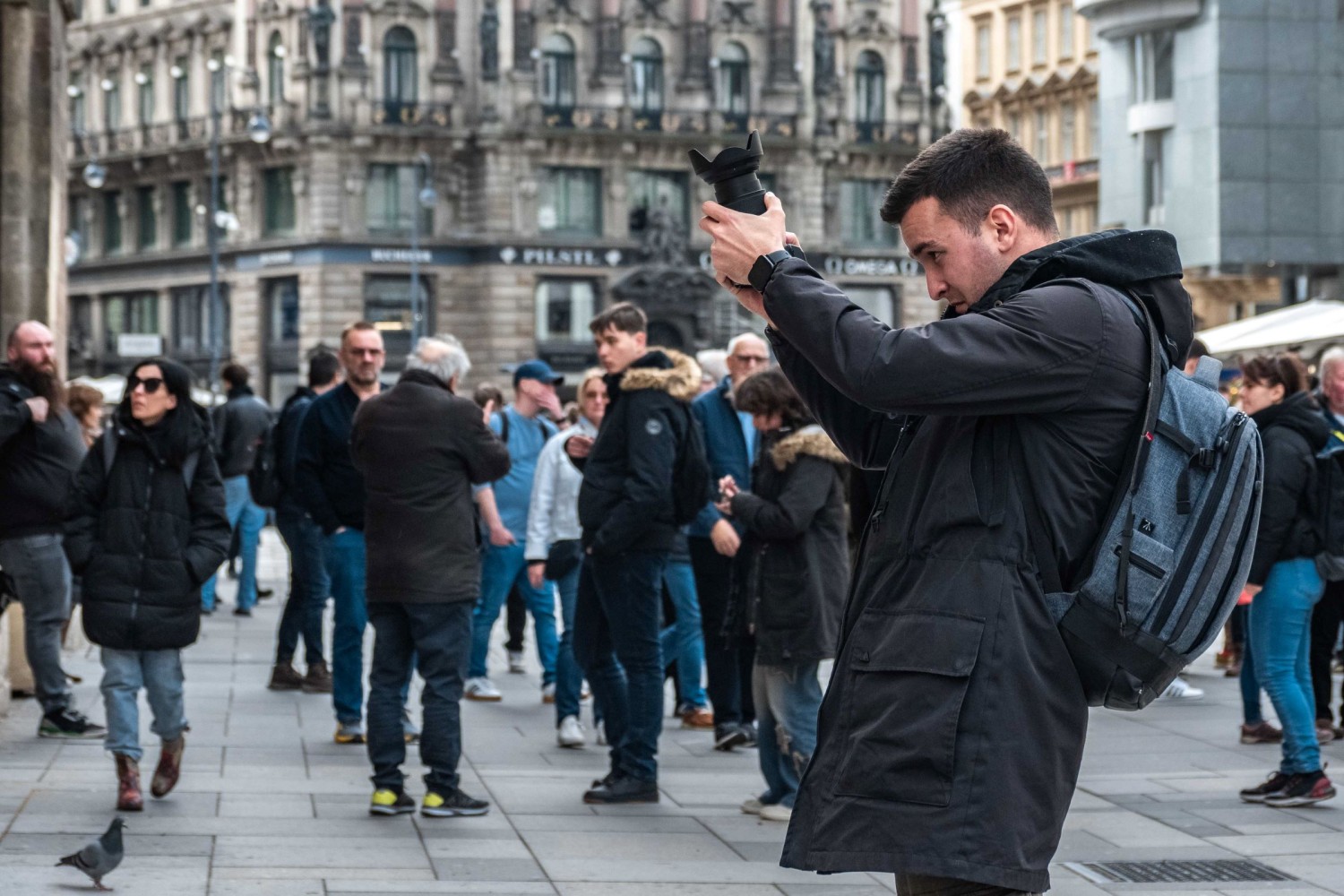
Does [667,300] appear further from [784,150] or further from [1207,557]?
[1207,557]

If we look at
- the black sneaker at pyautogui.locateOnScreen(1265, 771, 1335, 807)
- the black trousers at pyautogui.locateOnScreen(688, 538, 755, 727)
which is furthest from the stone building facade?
the black sneaker at pyautogui.locateOnScreen(1265, 771, 1335, 807)

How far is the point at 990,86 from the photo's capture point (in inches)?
2908

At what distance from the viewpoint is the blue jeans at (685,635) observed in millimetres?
10945

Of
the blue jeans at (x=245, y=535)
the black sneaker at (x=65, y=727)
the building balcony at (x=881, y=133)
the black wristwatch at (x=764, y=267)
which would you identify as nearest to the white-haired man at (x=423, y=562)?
the black sneaker at (x=65, y=727)

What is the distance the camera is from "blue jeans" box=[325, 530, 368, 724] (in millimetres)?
10328

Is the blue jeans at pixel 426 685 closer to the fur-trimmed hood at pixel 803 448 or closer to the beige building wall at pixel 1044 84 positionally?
the fur-trimmed hood at pixel 803 448

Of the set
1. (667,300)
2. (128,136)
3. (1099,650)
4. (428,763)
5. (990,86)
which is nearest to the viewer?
(1099,650)

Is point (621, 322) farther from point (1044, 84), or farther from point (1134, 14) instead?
point (1044, 84)

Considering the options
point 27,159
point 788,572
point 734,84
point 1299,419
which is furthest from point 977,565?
point 734,84

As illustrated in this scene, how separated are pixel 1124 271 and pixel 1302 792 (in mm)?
5738

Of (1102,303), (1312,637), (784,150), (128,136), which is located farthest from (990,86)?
(1102,303)

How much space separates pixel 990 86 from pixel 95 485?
68.1 metres

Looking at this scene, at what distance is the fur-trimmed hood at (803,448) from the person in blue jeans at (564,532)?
232 centimetres

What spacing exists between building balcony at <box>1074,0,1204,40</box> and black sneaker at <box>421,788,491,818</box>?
3641 centimetres
